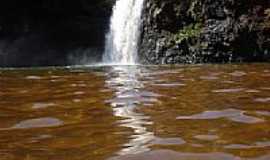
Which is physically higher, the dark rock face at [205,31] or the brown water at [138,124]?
the dark rock face at [205,31]

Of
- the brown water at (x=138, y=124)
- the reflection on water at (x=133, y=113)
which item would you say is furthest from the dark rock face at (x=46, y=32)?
the brown water at (x=138, y=124)

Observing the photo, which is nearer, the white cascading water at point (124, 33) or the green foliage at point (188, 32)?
the green foliage at point (188, 32)

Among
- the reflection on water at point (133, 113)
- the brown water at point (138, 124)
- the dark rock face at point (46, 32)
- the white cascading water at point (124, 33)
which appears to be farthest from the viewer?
the dark rock face at point (46, 32)

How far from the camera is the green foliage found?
18073 millimetres

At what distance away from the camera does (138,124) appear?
332 centimetres

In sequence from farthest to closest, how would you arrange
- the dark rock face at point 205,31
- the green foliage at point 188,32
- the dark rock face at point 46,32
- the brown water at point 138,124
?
the dark rock face at point 46,32 → the green foliage at point 188,32 → the dark rock face at point 205,31 → the brown water at point 138,124

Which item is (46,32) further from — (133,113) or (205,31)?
(133,113)

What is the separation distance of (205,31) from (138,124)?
48.5 ft

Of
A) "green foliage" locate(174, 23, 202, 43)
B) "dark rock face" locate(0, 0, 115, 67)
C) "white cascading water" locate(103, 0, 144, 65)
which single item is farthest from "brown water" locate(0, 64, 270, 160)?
"dark rock face" locate(0, 0, 115, 67)

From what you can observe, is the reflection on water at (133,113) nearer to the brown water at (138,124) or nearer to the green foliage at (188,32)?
the brown water at (138,124)

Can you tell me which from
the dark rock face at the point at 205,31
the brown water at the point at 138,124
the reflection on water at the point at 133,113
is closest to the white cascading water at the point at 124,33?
the dark rock face at the point at 205,31

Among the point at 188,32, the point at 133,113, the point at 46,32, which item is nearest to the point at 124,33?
the point at 188,32

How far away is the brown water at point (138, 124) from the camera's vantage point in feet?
8.59

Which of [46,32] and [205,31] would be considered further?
[46,32]
